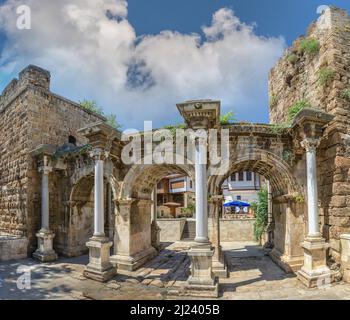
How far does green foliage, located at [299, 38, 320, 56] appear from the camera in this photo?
9.38 m

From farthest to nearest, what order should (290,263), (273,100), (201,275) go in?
1. (273,100)
2. (290,263)
3. (201,275)

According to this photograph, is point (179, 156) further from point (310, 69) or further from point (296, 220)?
point (310, 69)

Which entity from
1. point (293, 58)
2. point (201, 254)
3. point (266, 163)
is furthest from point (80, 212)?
point (293, 58)

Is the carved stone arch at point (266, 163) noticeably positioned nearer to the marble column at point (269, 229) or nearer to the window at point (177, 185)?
the marble column at point (269, 229)

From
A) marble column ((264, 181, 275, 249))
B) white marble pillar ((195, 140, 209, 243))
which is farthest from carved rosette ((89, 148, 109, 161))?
marble column ((264, 181, 275, 249))

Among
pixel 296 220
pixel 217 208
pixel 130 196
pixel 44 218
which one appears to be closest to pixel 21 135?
pixel 44 218

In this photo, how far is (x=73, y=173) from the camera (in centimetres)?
1177

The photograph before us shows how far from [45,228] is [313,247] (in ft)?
31.2

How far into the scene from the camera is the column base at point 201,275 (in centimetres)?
666

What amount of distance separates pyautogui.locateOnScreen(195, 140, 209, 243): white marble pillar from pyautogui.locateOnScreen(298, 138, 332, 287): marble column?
8.99 feet

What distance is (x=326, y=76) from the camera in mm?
8570

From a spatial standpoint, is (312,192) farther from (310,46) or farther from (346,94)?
(310,46)

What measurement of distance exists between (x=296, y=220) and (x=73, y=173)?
28.3ft

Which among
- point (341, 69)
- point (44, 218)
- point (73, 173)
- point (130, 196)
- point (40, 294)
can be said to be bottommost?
point (40, 294)
